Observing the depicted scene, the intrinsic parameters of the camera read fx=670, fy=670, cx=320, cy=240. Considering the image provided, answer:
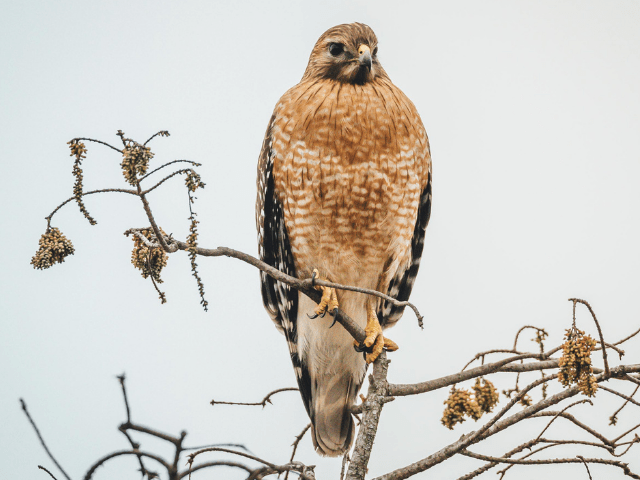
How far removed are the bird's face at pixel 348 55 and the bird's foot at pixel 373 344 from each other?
4.86 ft

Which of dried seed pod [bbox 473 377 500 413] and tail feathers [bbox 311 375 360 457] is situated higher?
tail feathers [bbox 311 375 360 457]

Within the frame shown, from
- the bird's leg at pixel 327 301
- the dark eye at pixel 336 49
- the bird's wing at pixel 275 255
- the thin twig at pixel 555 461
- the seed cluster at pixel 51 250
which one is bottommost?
the thin twig at pixel 555 461

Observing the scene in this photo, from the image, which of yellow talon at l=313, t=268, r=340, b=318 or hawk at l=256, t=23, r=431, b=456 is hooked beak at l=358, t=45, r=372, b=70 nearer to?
hawk at l=256, t=23, r=431, b=456

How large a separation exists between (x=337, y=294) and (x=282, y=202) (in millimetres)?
654

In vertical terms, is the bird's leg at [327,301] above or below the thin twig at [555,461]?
above

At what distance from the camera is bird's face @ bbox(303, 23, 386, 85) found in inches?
161

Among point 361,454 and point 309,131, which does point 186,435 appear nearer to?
point 361,454

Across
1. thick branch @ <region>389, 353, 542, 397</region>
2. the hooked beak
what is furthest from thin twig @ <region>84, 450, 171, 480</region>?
the hooked beak

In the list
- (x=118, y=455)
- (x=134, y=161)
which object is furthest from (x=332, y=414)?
(x=118, y=455)

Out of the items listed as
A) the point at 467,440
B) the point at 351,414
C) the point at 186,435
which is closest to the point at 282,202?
the point at 351,414

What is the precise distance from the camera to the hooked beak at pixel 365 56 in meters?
3.91

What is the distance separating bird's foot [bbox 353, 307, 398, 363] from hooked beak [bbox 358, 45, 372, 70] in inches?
59.9

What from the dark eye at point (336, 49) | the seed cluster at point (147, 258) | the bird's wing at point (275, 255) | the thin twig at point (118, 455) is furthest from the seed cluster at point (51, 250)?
the dark eye at point (336, 49)

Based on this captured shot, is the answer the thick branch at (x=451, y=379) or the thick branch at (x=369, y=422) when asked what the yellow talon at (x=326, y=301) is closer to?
Result: the thick branch at (x=369, y=422)
